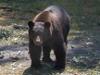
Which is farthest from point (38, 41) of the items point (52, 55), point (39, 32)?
point (52, 55)

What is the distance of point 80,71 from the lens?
911 cm

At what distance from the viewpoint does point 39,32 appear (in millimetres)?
8141

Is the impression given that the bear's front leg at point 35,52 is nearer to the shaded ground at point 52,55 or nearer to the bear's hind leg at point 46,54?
the shaded ground at point 52,55

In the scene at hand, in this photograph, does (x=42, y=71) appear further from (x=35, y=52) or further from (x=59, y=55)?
(x=35, y=52)

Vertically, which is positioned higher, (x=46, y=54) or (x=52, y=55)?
(x=46, y=54)

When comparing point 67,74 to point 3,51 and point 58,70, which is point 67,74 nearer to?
point 58,70

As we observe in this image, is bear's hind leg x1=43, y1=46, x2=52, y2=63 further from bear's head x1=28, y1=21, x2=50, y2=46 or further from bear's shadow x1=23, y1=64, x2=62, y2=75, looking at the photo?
bear's head x1=28, y1=21, x2=50, y2=46

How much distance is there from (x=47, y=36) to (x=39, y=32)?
233 millimetres

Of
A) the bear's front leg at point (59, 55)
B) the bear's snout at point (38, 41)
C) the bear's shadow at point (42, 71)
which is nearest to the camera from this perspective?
the bear's snout at point (38, 41)

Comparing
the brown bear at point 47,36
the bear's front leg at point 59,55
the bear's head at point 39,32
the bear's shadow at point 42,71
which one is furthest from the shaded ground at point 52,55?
the bear's head at point 39,32

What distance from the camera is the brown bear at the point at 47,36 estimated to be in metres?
8.13

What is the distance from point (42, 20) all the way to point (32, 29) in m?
0.42

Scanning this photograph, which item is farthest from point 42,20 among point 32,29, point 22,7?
point 22,7

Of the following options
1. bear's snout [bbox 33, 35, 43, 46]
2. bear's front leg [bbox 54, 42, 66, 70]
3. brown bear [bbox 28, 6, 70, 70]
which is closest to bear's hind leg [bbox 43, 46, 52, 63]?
brown bear [bbox 28, 6, 70, 70]
